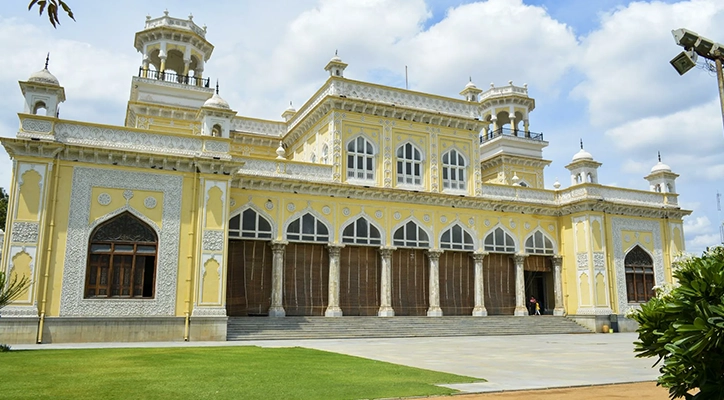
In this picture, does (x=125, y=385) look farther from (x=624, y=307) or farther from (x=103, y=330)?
(x=624, y=307)

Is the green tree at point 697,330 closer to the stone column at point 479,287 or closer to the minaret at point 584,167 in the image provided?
the stone column at point 479,287

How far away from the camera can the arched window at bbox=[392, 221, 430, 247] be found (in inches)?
1097

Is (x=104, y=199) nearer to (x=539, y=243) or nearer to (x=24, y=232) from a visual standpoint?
(x=24, y=232)

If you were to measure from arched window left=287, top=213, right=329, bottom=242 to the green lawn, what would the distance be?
1190 centimetres

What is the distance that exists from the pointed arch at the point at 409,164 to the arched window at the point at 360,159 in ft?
4.59

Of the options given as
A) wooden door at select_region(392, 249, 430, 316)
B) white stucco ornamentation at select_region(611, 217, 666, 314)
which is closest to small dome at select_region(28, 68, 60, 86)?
wooden door at select_region(392, 249, 430, 316)

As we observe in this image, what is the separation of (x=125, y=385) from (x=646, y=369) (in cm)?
994

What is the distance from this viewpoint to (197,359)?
12789 millimetres

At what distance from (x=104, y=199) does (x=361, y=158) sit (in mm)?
11793

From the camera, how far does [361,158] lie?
28094 mm

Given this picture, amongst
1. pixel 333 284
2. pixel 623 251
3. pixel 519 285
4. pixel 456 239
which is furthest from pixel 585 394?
pixel 623 251

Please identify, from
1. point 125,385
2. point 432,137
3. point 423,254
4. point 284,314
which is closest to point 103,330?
point 284,314

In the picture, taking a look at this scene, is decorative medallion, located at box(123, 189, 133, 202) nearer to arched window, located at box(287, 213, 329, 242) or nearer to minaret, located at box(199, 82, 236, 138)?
minaret, located at box(199, 82, 236, 138)

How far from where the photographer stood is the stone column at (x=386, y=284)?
2674 centimetres
